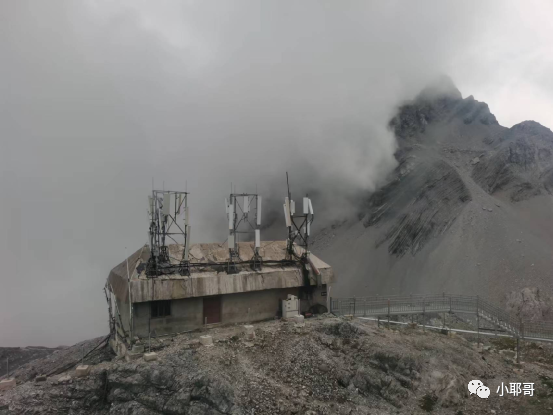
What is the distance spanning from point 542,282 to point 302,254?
77.8 feet

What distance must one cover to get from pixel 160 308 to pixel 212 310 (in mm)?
2646

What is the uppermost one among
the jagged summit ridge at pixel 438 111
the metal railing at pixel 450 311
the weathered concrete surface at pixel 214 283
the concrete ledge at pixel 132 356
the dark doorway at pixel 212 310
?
the jagged summit ridge at pixel 438 111

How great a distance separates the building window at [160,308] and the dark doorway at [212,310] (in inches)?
73.3

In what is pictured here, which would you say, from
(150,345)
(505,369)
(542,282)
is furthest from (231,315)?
(542,282)

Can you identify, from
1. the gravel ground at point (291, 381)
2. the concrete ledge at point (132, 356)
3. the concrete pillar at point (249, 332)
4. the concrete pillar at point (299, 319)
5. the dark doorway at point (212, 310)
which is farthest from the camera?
the concrete pillar at point (299, 319)

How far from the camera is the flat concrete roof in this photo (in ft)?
61.3

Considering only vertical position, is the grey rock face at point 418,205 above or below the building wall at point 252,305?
above

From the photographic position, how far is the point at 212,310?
66.9 feet

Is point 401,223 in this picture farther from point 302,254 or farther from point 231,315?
point 231,315

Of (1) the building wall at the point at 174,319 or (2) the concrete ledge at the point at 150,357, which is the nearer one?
(2) the concrete ledge at the point at 150,357

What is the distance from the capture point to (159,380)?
14.7 metres

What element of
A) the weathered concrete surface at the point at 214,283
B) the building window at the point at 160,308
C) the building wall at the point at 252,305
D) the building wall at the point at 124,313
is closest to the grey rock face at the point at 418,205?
the weathered concrete surface at the point at 214,283

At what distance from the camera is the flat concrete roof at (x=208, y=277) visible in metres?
18.7

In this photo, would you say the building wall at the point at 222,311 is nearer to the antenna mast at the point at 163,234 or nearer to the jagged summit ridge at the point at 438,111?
the antenna mast at the point at 163,234
